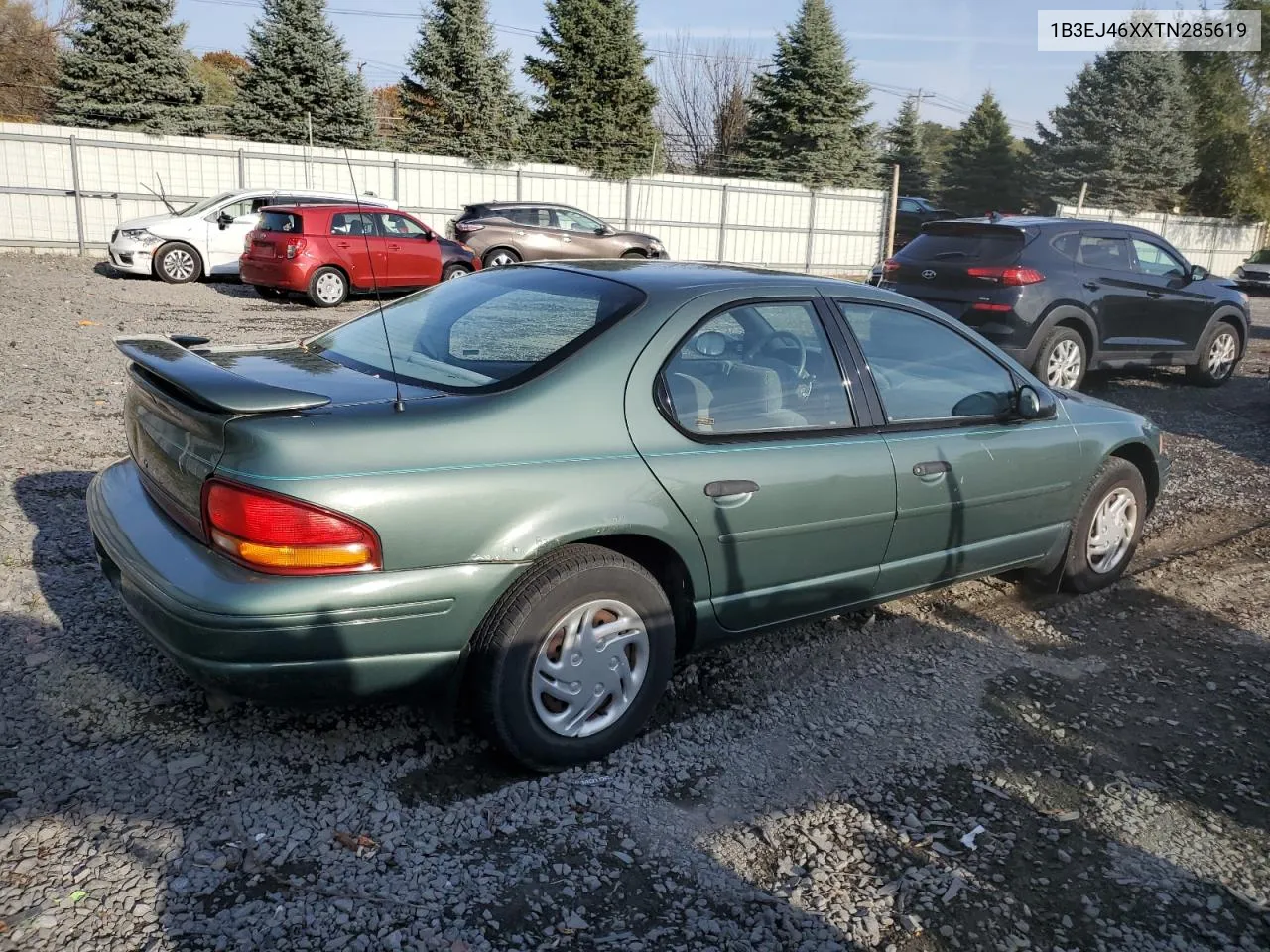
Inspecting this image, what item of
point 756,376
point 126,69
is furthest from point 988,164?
point 756,376

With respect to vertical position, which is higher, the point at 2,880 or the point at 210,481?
the point at 210,481

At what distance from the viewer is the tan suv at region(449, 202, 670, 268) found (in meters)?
18.2

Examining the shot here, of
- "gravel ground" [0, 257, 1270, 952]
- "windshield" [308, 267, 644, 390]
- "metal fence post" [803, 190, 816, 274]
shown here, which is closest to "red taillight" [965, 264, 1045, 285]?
"gravel ground" [0, 257, 1270, 952]

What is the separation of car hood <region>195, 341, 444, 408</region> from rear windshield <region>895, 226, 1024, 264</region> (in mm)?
7219

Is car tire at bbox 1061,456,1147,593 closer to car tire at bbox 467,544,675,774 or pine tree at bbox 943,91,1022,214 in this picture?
car tire at bbox 467,544,675,774

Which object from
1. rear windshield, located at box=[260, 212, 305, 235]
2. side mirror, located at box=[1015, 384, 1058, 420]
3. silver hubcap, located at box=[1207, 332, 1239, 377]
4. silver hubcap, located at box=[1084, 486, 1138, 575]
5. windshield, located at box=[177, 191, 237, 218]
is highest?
windshield, located at box=[177, 191, 237, 218]

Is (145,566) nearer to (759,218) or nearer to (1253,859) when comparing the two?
(1253,859)

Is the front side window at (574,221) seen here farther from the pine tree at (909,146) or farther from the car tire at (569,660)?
the pine tree at (909,146)

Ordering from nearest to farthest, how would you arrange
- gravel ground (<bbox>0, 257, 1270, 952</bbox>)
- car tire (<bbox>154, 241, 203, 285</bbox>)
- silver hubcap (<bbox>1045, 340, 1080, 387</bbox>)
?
gravel ground (<bbox>0, 257, 1270, 952</bbox>) → silver hubcap (<bbox>1045, 340, 1080, 387</bbox>) → car tire (<bbox>154, 241, 203, 285</bbox>)

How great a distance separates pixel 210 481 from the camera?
9.24ft

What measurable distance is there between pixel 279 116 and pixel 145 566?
86.9 ft

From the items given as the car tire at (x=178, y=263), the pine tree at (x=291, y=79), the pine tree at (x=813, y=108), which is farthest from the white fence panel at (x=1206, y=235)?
the car tire at (x=178, y=263)

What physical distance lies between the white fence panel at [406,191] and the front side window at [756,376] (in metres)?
17.6

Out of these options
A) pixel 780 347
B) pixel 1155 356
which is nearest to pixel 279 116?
pixel 1155 356
